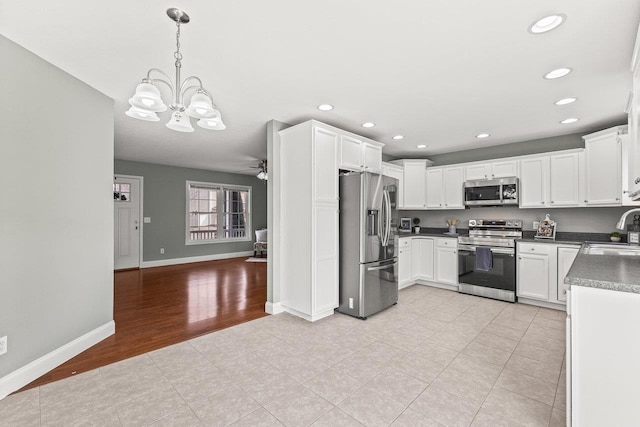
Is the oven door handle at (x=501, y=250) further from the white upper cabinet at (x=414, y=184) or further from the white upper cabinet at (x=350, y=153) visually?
the white upper cabinet at (x=350, y=153)

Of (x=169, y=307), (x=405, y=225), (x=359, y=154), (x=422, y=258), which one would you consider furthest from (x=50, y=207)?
(x=405, y=225)

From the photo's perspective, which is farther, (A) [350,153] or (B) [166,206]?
(B) [166,206]

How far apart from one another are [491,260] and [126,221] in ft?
24.0

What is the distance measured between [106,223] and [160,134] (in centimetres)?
198

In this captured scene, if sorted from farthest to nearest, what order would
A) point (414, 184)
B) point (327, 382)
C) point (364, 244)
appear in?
1. point (414, 184)
2. point (364, 244)
3. point (327, 382)

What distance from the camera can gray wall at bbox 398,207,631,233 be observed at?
3.91 m

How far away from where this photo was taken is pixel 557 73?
2.43 meters

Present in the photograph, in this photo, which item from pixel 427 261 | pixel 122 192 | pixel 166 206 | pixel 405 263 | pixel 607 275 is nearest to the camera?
pixel 607 275

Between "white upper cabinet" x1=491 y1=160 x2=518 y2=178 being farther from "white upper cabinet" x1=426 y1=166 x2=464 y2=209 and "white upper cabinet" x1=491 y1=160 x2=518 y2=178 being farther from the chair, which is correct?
the chair

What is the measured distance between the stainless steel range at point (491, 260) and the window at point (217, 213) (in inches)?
240

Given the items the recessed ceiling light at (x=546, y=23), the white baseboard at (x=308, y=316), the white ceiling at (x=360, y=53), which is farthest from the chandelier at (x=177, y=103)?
the white baseboard at (x=308, y=316)

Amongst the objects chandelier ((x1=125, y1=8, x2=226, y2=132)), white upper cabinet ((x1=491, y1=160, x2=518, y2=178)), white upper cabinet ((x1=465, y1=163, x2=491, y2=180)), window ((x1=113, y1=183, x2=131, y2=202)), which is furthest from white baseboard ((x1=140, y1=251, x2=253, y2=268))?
white upper cabinet ((x1=491, y1=160, x2=518, y2=178))

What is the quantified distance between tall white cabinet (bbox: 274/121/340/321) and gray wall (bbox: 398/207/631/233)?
9.10 ft

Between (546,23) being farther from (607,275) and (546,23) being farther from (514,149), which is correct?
(514,149)
